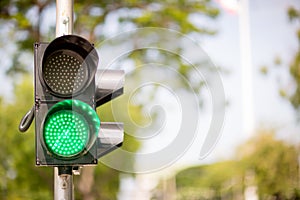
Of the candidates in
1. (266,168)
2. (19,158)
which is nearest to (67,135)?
(266,168)

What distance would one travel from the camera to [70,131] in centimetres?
457

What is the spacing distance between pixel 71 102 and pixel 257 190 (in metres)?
25.2

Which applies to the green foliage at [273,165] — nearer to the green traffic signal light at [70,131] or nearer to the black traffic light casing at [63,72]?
the black traffic light casing at [63,72]

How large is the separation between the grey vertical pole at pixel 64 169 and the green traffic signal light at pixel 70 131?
22 cm

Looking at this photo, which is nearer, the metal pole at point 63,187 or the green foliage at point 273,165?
the metal pole at point 63,187

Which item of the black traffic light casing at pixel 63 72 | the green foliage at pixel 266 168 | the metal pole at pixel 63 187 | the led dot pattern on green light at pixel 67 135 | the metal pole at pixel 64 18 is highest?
the metal pole at pixel 64 18

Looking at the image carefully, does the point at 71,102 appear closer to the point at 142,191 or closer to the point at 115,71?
the point at 115,71

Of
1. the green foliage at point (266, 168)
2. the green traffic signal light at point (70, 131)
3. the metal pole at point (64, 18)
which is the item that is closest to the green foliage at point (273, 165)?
the green foliage at point (266, 168)

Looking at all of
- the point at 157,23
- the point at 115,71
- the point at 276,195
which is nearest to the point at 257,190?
the point at 276,195

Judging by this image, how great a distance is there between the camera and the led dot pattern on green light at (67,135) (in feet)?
14.9

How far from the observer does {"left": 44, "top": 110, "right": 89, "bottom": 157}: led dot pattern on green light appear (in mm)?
4551

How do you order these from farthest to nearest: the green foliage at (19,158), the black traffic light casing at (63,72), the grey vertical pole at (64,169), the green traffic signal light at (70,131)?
the green foliage at (19,158), the grey vertical pole at (64,169), the black traffic light casing at (63,72), the green traffic signal light at (70,131)

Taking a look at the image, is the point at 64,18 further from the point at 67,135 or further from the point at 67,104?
the point at 67,135

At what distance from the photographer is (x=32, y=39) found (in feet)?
77.3
